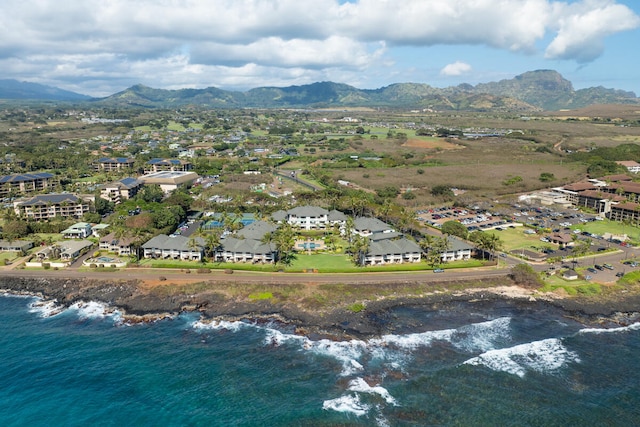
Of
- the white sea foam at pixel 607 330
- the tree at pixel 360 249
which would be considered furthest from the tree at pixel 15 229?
the white sea foam at pixel 607 330

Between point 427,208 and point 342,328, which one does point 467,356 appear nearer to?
point 342,328

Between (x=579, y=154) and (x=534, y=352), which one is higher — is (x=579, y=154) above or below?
above

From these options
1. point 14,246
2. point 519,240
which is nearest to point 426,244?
point 519,240

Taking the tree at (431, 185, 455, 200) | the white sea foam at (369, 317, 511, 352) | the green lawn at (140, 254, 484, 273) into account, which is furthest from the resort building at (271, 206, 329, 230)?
the white sea foam at (369, 317, 511, 352)

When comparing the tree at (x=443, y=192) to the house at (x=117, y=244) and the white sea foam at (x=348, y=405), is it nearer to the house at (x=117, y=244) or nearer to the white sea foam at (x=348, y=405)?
the house at (x=117, y=244)

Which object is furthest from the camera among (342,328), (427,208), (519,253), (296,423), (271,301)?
(427,208)

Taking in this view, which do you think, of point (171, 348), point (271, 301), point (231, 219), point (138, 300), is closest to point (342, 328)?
point (271, 301)
